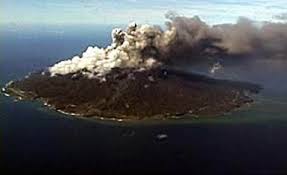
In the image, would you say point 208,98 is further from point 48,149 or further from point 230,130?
point 48,149

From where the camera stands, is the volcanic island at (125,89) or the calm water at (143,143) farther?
the volcanic island at (125,89)

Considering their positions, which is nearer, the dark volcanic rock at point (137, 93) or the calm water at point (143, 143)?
the calm water at point (143, 143)

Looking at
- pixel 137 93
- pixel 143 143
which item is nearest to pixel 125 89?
pixel 137 93

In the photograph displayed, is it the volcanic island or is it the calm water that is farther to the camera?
the volcanic island

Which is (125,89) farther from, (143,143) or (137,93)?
(143,143)
